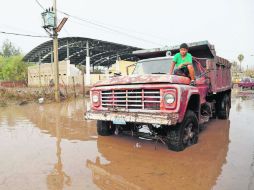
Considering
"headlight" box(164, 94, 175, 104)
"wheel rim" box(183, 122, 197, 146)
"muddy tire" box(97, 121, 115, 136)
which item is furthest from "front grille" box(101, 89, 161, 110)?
"wheel rim" box(183, 122, 197, 146)

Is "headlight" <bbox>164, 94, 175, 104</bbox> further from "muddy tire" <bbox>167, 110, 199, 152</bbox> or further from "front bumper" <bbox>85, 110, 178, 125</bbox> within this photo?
"muddy tire" <bbox>167, 110, 199, 152</bbox>

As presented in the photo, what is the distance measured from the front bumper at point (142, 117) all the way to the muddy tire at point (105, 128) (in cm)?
82

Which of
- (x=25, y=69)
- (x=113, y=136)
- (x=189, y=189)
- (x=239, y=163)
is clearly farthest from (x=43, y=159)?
(x=25, y=69)

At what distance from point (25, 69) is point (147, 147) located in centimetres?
5531

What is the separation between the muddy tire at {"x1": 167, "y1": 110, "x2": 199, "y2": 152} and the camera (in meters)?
4.71

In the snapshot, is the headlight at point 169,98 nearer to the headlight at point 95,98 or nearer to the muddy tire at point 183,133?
the muddy tire at point 183,133

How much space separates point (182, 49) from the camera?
557 cm

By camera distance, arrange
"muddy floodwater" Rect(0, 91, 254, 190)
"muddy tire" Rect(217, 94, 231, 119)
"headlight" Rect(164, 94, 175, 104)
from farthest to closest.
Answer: "muddy tire" Rect(217, 94, 231, 119), "headlight" Rect(164, 94, 175, 104), "muddy floodwater" Rect(0, 91, 254, 190)

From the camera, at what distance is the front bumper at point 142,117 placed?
4309 millimetres

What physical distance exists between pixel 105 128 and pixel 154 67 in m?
2.01

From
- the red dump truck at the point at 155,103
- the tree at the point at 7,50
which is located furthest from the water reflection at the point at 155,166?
the tree at the point at 7,50

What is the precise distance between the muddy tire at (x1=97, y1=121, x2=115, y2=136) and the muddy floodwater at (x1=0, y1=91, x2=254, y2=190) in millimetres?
157

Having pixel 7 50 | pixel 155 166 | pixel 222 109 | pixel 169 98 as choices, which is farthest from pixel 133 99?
pixel 7 50

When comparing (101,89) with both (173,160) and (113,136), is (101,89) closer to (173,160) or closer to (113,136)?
(113,136)
